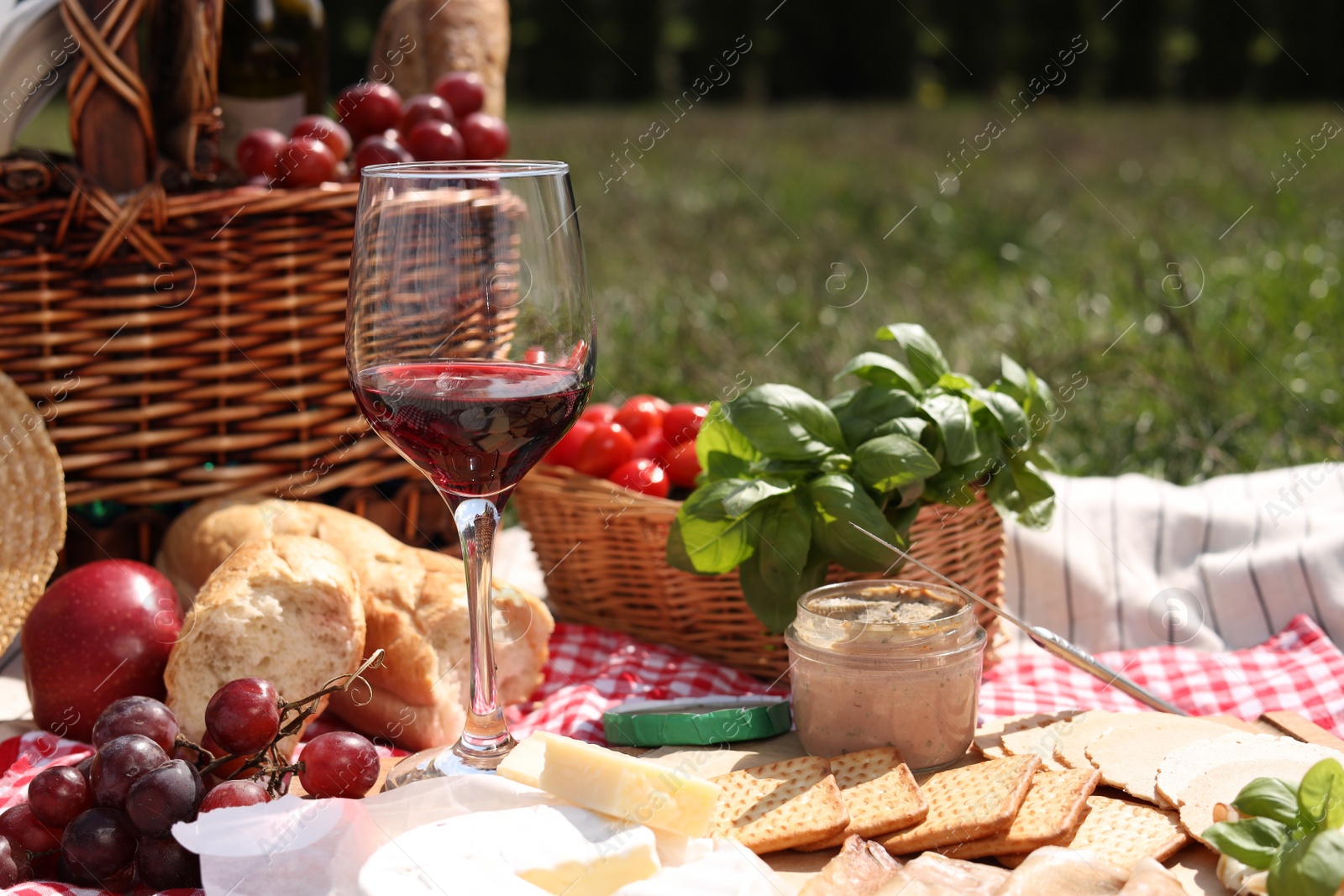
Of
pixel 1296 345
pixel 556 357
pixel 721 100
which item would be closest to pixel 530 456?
pixel 556 357

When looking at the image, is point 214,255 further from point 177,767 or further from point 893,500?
point 893,500

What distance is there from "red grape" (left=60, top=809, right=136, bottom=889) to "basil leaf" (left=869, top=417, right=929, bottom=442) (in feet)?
3.81

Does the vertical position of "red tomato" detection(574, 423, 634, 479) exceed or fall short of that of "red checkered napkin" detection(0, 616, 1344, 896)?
it exceeds it

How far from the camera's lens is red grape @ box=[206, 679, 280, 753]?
1527 millimetres

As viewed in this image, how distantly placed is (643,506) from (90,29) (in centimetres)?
111

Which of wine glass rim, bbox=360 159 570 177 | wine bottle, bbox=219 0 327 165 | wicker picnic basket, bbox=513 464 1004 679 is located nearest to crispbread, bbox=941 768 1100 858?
wicker picnic basket, bbox=513 464 1004 679

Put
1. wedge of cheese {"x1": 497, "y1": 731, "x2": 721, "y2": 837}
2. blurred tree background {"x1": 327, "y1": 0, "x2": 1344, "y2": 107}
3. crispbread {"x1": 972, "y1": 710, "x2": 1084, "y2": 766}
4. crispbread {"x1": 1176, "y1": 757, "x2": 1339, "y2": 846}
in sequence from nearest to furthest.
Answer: wedge of cheese {"x1": 497, "y1": 731, "x2": 721, "y2": 837}
crispbread {"x1": 1176, "y1": 757, "x2": 1339, "y2": 846}
crispbread {"x1": 972, "y1": 710, "x2": 1084, "y2": 766}
blurred tree background {"x1": 327, "y1": 0, "x2": 1344, "y2": 107}

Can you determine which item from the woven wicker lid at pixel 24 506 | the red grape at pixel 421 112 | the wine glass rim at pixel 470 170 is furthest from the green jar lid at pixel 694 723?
the red grape at pixel 421 112

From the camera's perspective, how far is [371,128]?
7.88ft

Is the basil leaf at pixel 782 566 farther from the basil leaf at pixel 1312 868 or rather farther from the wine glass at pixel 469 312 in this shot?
the basil leaf at pixel 1312 868

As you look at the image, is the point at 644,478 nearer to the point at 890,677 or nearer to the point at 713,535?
the point at 713,535

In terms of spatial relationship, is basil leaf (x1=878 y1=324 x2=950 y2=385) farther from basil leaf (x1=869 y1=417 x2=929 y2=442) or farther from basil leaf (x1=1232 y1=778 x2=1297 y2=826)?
basil leaf (x1=1232 y1=778 x2=1297 y2=826)

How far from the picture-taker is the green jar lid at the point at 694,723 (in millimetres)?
1777

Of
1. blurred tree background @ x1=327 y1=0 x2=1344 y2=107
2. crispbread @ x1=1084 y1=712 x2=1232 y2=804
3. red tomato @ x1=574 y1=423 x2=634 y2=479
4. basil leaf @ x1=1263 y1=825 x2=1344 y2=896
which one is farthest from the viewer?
blurred tree background @ x1=327 y1=0 x2=1344 y2=107
